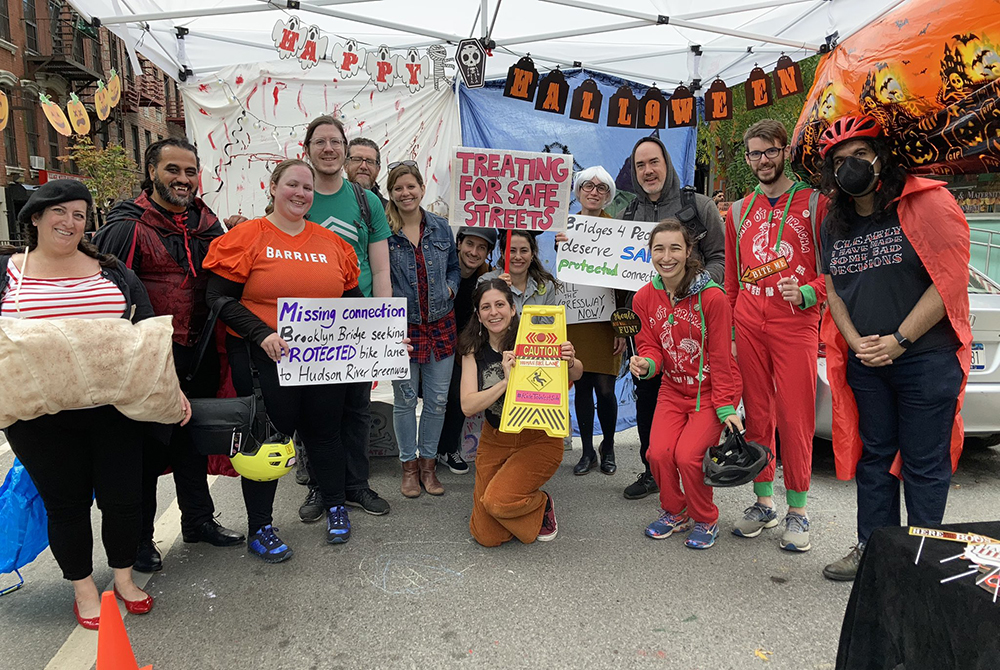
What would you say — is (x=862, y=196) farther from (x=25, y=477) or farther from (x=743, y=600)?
(x=25, y=477)

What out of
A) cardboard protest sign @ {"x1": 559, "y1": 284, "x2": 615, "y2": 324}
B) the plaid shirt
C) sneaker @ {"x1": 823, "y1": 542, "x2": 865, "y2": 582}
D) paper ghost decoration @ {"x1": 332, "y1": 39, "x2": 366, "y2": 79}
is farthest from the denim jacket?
sneaker @ {"x1": 823, "y1": 542, "x2": 865, "y2": 582}

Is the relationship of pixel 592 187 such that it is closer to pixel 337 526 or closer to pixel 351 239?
pixel 351 239

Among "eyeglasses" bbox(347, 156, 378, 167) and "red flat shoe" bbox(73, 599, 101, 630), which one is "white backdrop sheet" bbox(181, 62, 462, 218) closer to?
"eyeglasses" bbox(347, 156, 378, 167)

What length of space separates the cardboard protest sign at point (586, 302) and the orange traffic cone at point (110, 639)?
10.1 feet

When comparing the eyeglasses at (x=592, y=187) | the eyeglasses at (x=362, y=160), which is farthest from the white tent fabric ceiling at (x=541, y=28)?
the eyeglasses at (x=592, y=187)

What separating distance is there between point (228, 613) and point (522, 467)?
1.55m

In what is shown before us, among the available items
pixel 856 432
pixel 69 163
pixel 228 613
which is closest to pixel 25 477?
pixel 228 613

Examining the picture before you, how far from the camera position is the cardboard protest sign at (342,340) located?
328 centimetres

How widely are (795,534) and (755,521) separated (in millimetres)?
232

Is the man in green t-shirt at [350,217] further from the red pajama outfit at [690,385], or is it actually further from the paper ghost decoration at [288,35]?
the paper ghost decoration at [288,35]

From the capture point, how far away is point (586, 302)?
14.7 feet

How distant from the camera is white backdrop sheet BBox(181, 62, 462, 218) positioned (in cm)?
677

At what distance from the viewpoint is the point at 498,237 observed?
4742mm

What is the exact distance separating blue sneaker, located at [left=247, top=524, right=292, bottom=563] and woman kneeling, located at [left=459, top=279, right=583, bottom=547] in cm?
99
